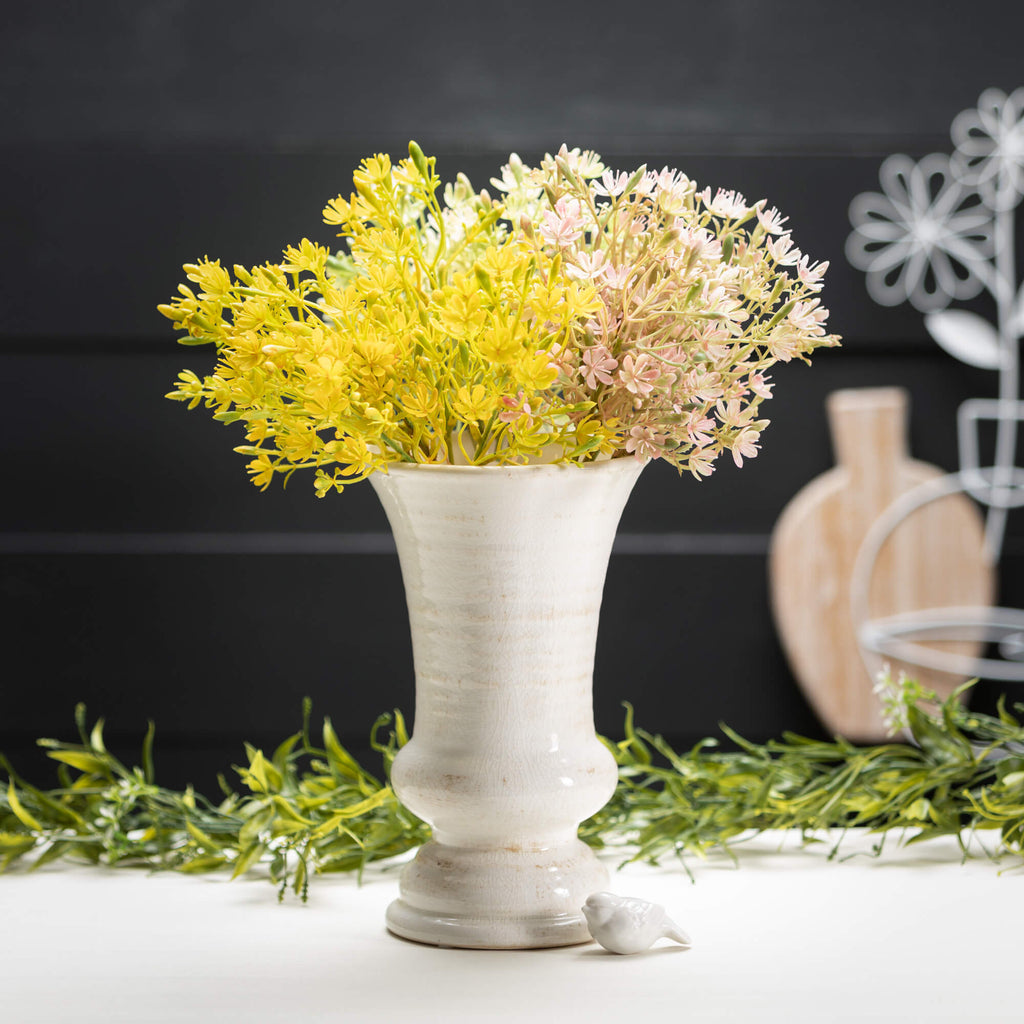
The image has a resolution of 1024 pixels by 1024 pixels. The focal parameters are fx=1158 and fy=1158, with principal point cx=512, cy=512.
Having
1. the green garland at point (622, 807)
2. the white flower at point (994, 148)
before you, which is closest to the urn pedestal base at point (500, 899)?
the green garland at point (622, 807)

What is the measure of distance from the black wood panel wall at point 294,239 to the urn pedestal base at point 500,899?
1.42 metres

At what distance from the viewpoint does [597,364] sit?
1.59 feet

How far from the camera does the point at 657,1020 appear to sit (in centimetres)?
45

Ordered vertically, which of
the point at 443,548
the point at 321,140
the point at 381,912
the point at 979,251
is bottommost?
the point at 381,912

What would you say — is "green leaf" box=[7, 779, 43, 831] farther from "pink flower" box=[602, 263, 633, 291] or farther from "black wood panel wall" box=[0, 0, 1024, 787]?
"black wood panel wall" box=[0, 0, 1024, 787]

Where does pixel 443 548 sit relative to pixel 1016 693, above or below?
above

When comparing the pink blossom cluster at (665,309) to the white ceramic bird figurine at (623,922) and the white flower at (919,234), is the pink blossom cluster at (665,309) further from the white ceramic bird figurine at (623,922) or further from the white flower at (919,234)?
the white flower at (919,234)

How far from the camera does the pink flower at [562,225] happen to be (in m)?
0.48

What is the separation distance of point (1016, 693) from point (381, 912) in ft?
5.46

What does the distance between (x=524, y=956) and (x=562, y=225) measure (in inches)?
12.6

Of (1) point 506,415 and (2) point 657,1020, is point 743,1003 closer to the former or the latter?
(2) point 657,1020

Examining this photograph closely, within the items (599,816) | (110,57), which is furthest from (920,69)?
(599,816)

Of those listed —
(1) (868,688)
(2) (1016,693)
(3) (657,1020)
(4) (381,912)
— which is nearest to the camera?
(3) (657,1020)

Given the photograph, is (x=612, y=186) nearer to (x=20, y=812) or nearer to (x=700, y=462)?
(x=700, y=462)
